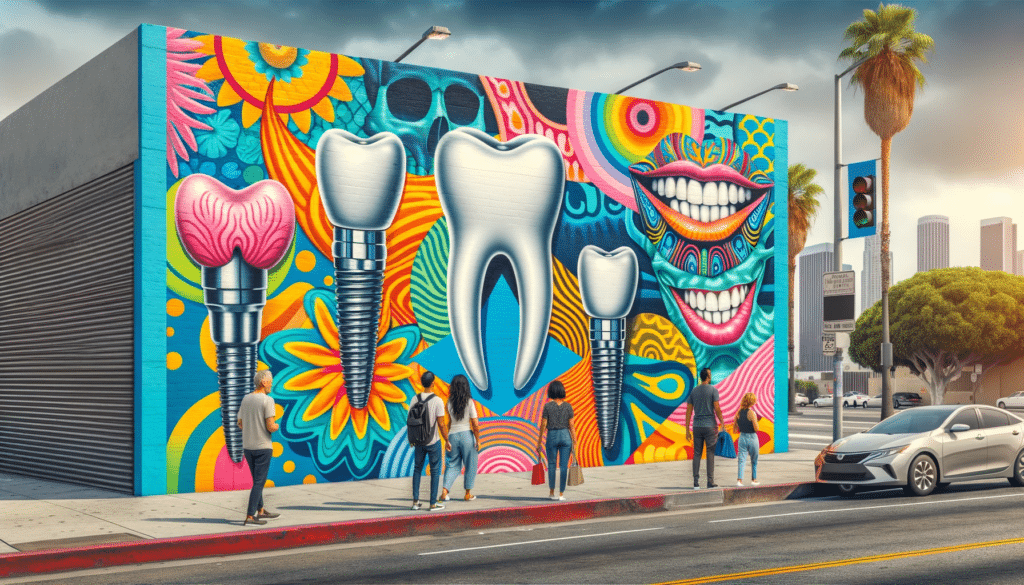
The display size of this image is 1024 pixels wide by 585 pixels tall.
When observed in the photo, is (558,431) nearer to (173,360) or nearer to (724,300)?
(173,360)

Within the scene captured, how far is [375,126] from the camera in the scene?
16.3 m

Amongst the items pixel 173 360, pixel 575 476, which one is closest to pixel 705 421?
pixel 575 476

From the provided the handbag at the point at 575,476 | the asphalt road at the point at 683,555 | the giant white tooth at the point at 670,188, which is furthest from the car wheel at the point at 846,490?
the giant white tooth at the point at 670,188

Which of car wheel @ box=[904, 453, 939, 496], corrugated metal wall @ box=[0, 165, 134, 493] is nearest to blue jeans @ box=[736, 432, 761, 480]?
car wheel @ box=[904, 453, 939, 496]

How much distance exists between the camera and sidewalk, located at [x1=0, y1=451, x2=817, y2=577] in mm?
11094

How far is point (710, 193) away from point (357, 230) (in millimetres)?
7725

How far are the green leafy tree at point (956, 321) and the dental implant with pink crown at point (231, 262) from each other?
5165 centimetres

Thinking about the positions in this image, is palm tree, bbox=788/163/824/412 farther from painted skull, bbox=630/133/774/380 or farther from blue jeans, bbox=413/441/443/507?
blue jeans, bbox=413/441/443/507

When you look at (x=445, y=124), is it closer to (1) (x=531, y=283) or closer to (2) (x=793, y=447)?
(1) (x=531, y=283)

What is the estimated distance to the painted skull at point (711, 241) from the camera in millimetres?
19328

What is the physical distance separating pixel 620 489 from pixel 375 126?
706 cm

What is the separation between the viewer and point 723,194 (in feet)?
66.5

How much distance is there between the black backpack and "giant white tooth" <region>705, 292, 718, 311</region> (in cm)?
883

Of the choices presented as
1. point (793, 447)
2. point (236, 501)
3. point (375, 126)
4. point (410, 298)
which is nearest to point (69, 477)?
point (236, 501)
